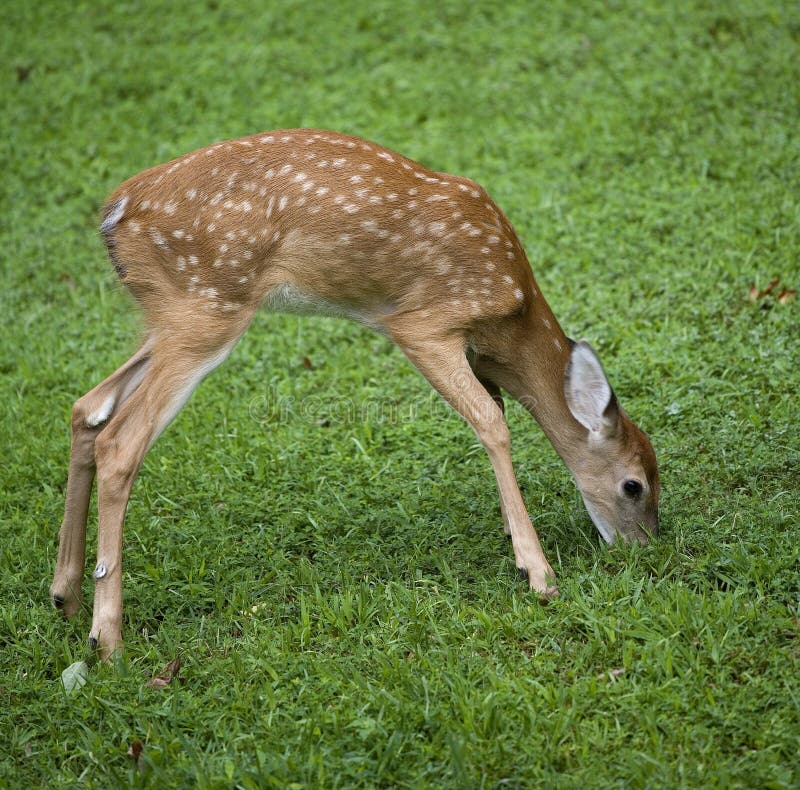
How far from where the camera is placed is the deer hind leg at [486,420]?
465 centimetres

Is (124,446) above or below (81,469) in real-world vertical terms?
above

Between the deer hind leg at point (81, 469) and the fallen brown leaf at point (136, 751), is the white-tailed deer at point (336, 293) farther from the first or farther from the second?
the fallen brown leaf at point (136, 751)

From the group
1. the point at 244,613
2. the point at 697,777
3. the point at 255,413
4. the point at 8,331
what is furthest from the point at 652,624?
the point at 8,331

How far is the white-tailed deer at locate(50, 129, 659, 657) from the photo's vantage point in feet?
15.6

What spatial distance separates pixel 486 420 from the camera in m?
4.86

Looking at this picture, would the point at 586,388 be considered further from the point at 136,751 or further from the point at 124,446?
the point at 136,751

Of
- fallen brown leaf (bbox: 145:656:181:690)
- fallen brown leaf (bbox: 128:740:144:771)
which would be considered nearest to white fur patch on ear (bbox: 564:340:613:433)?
fallen brown leaf (bbox: 145:656:181:690)

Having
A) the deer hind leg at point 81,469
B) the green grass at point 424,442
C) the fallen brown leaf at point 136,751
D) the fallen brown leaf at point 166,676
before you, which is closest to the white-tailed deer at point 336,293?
the deer hind leg at point 81,469

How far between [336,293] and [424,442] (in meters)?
1.47

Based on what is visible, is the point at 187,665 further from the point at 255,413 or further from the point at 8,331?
the point at 8,331

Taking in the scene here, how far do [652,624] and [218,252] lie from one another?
2.41 metres

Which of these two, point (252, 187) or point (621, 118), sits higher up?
point (252, 187)

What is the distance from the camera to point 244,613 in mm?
4723

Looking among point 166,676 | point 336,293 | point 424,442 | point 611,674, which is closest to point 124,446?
point 166,676
